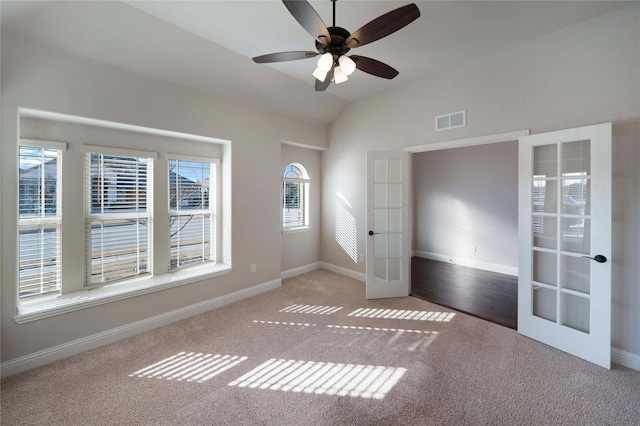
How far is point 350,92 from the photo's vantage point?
4.13m

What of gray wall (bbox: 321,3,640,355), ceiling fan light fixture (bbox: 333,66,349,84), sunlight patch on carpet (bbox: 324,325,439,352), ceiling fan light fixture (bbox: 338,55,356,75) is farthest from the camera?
sunlight patch on carpet (bbox: 324,325,439,352)

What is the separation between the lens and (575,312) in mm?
2512

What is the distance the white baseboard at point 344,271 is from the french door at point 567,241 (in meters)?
2.27

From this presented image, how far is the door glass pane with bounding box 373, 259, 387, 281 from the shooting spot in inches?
152

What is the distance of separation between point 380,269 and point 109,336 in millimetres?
3355

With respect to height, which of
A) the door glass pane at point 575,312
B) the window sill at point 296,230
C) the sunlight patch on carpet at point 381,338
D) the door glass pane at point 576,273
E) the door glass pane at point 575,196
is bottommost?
the sunlight patch on carpet at point 381,338

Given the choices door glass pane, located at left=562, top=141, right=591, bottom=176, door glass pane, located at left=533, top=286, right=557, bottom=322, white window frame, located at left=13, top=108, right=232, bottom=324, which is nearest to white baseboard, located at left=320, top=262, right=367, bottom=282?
white window frame, located at left=13, top=108, right=232, bottom=324

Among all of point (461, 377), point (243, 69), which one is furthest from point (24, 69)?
point (461, 377)

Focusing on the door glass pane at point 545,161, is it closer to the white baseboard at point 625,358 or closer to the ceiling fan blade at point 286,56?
the white baseboard at point 625,358

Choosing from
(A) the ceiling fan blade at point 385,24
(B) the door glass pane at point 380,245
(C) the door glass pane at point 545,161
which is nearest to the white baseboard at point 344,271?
(B) the door glass pane at point 380,245

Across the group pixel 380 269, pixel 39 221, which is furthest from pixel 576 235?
pixel 39 221

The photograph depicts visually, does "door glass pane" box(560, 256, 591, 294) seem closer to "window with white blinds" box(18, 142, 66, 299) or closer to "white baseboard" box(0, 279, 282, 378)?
"white baseboard" box(0, 279, 282, 378)

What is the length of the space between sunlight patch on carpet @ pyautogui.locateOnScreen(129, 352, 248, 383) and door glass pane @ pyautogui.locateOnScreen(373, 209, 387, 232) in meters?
2.44

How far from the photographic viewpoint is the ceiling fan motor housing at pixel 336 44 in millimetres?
1800
